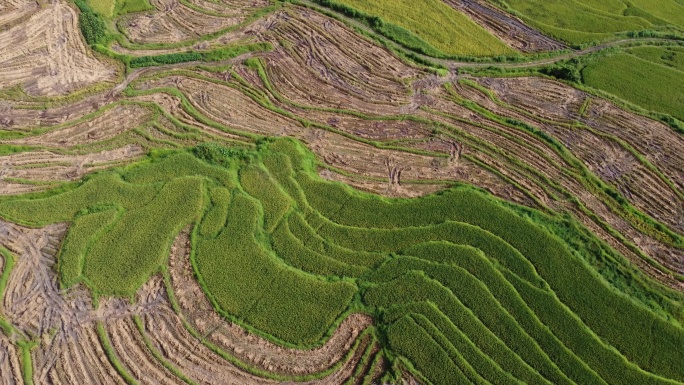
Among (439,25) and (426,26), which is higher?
(439,25)

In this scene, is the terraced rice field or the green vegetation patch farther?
the terraced rice field

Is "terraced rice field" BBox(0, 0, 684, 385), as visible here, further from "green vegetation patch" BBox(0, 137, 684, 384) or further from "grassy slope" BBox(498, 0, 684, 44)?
"grassy slope" BBox(498, 0, 684, 44)

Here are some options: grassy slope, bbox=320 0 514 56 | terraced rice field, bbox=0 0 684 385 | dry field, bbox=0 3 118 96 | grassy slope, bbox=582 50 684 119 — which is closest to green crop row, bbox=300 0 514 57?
grassy slope, bbox=320 0 514 56

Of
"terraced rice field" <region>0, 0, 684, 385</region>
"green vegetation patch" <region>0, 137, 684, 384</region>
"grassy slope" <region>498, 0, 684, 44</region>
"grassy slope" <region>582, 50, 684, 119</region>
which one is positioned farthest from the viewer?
"grassy slope" <region>498, 0, 684, 44</region>

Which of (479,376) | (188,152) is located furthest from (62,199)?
(479,376)

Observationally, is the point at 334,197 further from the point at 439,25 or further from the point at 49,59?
the point at 49,59

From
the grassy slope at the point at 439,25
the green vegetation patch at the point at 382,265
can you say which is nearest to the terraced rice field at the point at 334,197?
the green vegetation patch at the point at 382,265

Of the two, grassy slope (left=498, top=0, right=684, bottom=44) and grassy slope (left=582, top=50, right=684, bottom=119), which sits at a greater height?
grassy slope (left=498, top=0, right=684, bottom=44)

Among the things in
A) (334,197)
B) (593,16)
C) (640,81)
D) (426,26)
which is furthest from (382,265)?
(593,16)

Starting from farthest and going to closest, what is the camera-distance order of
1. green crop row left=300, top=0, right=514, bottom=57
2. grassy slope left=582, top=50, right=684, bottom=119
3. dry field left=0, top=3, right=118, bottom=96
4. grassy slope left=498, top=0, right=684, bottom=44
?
grassy slope left=498, top=0, right=684, bottom=44
green crop row left=300, top=0, right=514, bottom=57
grassy slope left=582, top=50, right=684, bottom=119
dry field left=0, top=3, right=118, bottom=96
